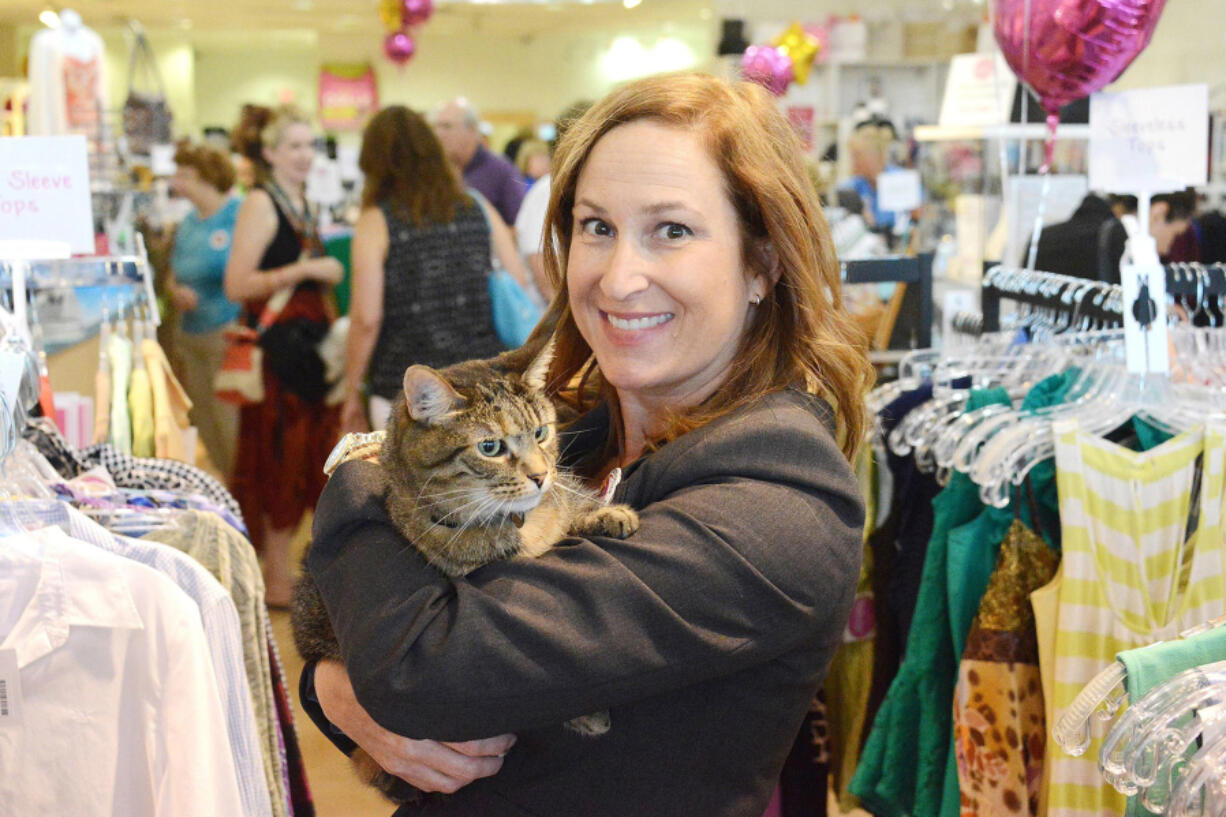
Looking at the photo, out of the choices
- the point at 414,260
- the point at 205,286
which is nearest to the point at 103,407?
the point at 414,260

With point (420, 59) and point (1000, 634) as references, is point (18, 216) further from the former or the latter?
point (420, 59)

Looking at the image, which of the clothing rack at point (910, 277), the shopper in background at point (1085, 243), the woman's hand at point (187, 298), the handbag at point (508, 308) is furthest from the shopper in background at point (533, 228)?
the clothing rack at point (910, 277)

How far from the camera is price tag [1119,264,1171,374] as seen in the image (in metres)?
1.77

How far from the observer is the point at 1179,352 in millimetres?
1968

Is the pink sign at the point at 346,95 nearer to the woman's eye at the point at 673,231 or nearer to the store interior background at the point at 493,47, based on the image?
the store interior background at the point at 493,47

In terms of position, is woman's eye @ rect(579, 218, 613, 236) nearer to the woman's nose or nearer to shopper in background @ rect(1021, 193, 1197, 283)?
the woman's nose

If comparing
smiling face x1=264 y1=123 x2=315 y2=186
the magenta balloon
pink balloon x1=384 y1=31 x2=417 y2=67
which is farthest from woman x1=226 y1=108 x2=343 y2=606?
pink balloon x1=384 y1=31 x2=417 y2=67

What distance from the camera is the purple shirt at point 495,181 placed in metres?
5.28

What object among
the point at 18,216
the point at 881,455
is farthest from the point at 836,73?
the point at 18,216

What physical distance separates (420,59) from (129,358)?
37.4 ft

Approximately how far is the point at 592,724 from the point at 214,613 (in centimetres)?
57

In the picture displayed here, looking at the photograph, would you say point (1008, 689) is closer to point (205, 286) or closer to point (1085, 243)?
point (1085, 243)

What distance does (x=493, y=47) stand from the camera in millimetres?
13078

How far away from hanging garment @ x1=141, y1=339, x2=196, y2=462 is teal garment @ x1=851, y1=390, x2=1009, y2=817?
135 centimetres
